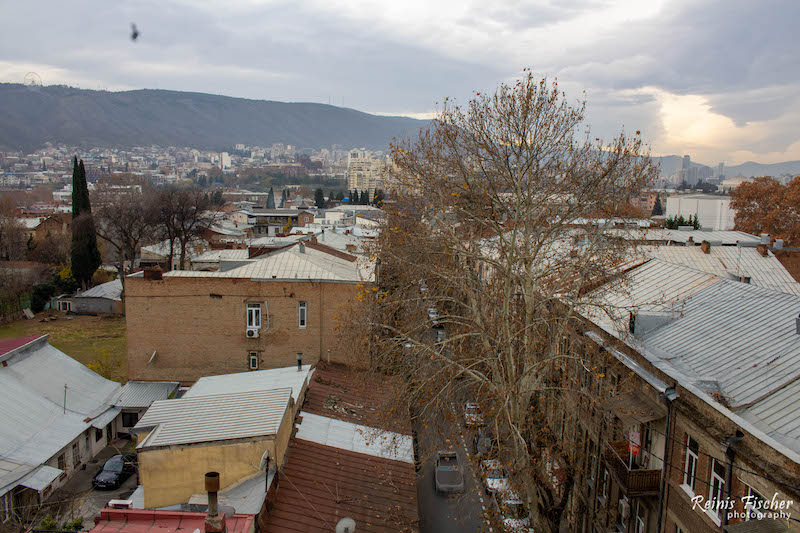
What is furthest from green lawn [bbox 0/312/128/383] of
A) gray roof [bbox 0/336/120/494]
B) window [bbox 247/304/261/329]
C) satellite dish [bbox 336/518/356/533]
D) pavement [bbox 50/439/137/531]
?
satellite dish [bbox 336/518/356/533]

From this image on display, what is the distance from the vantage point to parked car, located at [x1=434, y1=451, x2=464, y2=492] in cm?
2064

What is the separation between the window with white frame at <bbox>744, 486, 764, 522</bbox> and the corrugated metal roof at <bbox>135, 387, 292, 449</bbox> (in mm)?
8799

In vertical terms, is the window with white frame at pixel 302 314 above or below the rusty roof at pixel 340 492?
above

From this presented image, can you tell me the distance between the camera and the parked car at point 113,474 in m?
19.6

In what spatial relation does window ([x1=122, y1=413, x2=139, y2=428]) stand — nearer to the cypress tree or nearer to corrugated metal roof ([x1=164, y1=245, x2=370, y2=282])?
corrugated metal roof ([x1=164, y1=245, x2=370, y2=282])

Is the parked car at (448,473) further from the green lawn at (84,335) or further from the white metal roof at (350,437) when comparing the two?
the green lawn at (84,335)

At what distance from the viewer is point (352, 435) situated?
52.9 ft

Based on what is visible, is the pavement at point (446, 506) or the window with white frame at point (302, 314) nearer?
the pavement at point (446, 506)

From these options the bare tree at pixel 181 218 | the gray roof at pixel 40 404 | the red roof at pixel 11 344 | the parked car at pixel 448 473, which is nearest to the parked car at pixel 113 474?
the gray roof at pixel 40 404

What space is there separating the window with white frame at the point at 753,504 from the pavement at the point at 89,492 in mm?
15821

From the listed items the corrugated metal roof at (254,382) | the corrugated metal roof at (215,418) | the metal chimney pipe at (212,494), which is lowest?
the corrugated metal roof at (254,382)

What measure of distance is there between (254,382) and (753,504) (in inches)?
556

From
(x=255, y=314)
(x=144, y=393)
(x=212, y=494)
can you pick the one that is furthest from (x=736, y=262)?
(x=144, y=393)

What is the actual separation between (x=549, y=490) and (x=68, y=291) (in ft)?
171
